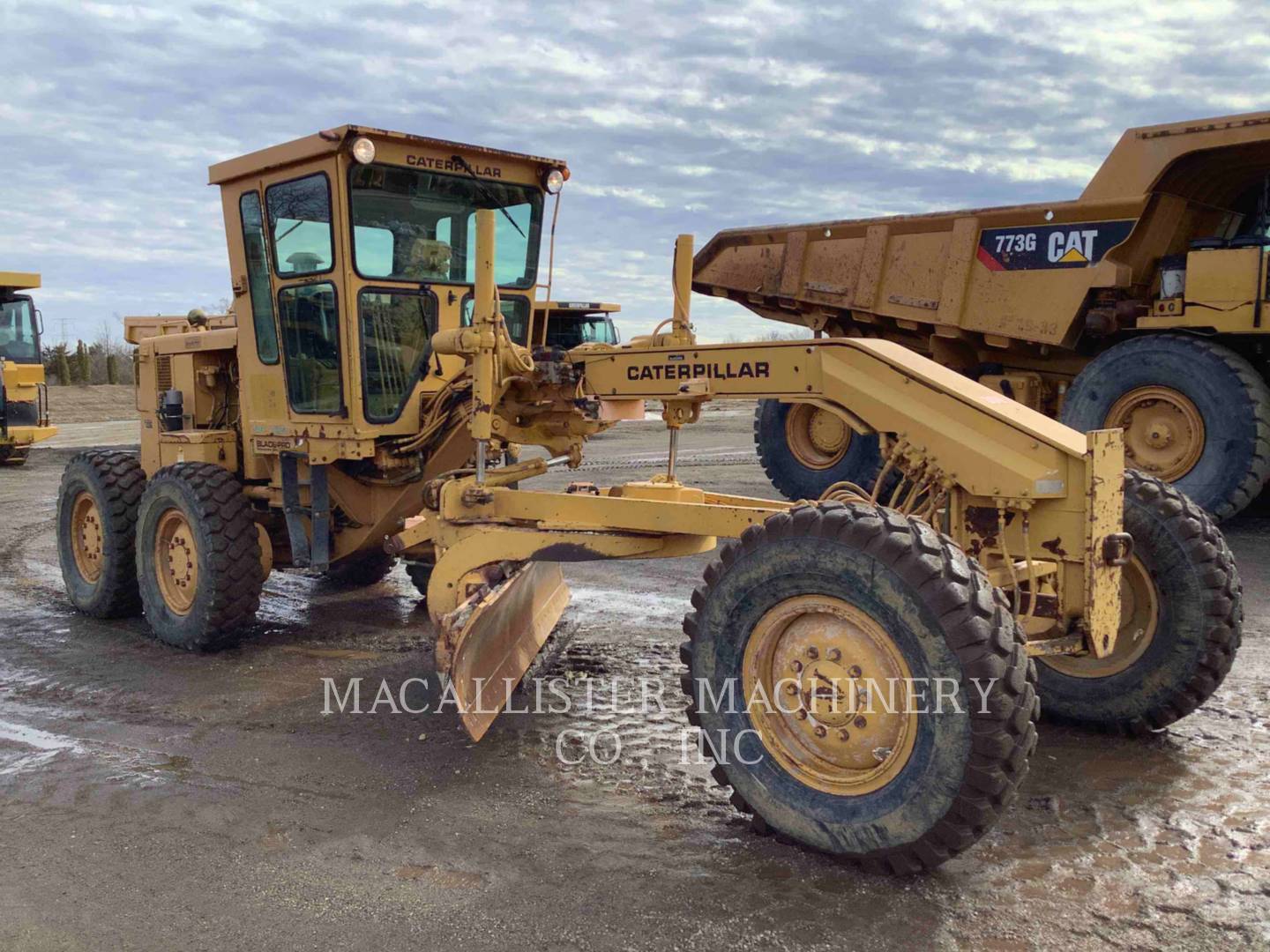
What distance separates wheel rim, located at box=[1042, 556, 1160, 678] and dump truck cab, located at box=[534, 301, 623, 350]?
15484 mm

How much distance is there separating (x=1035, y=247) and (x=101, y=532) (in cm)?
782

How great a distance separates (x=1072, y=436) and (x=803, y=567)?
1.14m

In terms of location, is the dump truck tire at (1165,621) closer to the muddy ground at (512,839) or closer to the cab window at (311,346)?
the muddy ground at (512,839)

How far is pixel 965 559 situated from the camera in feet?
10.7

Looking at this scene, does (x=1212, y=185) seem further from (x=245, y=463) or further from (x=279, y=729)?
(x=279, y=729)

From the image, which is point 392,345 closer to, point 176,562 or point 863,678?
point 176,562

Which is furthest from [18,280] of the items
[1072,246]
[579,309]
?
[1072,246]

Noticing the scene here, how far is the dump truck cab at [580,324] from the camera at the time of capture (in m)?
19.9

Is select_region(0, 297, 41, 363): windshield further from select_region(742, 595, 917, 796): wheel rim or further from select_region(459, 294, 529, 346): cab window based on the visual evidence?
select_region(742, 595, 917, 796): wheel rim

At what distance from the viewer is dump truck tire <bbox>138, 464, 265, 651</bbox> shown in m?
6.17

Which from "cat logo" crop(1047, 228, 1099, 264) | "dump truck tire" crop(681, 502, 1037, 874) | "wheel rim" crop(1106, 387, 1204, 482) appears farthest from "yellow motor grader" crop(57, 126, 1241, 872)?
"cat logo" crop(1047, 228, 1099, 264)

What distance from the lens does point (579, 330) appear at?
2064 centimetres

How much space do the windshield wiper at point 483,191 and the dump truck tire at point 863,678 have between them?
3.35 m

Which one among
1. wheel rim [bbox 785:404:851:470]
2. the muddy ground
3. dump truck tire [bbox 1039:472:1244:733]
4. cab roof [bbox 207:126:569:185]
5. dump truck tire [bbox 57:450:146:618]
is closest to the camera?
the muddy ground
